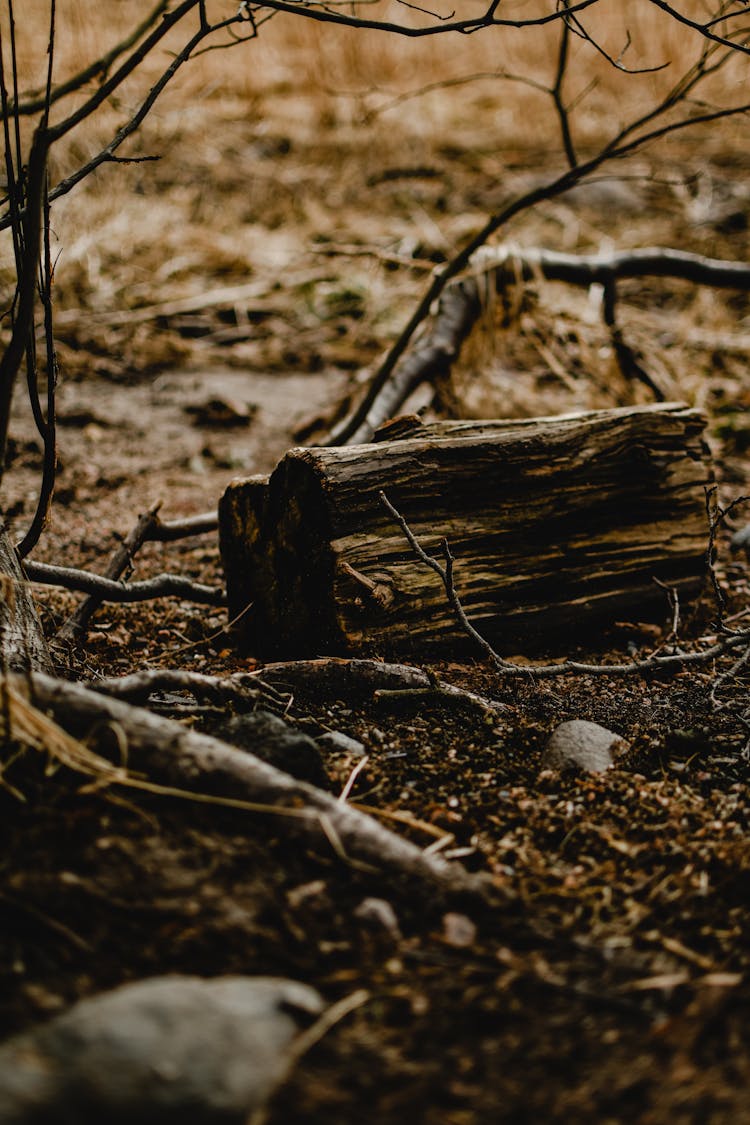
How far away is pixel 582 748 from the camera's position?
5.84 feet

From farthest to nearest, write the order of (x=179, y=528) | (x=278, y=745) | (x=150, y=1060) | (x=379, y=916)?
(x=179, y=528) → (x=278, y=745) → (x=379, y=916) → (x=150, y=1060)

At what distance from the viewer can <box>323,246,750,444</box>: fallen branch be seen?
11.0 ft

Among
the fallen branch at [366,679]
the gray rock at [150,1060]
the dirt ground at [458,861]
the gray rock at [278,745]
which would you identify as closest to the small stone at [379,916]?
the dirt ground at [458,861]

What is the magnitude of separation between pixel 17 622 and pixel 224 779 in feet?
2.14

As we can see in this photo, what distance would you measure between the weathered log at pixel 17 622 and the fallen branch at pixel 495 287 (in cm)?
161

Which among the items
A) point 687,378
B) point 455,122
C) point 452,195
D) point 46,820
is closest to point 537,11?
point 455,122

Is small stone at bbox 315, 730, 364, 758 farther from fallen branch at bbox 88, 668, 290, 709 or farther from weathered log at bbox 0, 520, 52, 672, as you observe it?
weathered log at bbox 0, 520, 52, 672

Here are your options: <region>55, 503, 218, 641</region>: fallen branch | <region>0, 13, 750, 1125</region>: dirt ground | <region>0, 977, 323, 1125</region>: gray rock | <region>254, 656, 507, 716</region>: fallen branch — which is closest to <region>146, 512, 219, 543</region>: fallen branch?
<region>55, 503, 218, 641</region>: fallen branch

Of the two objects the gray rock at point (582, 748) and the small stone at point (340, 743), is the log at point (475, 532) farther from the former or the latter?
the gray rock at point (582, 748)

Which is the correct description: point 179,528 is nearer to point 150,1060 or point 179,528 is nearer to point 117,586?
point 117,586

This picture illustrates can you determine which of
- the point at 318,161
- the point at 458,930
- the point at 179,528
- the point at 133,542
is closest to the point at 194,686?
the point at 458,930

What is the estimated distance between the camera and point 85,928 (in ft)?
3.89

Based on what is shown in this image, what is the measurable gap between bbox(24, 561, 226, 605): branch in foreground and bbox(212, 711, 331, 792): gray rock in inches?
33.0

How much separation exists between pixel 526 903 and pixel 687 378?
4.17 meters
